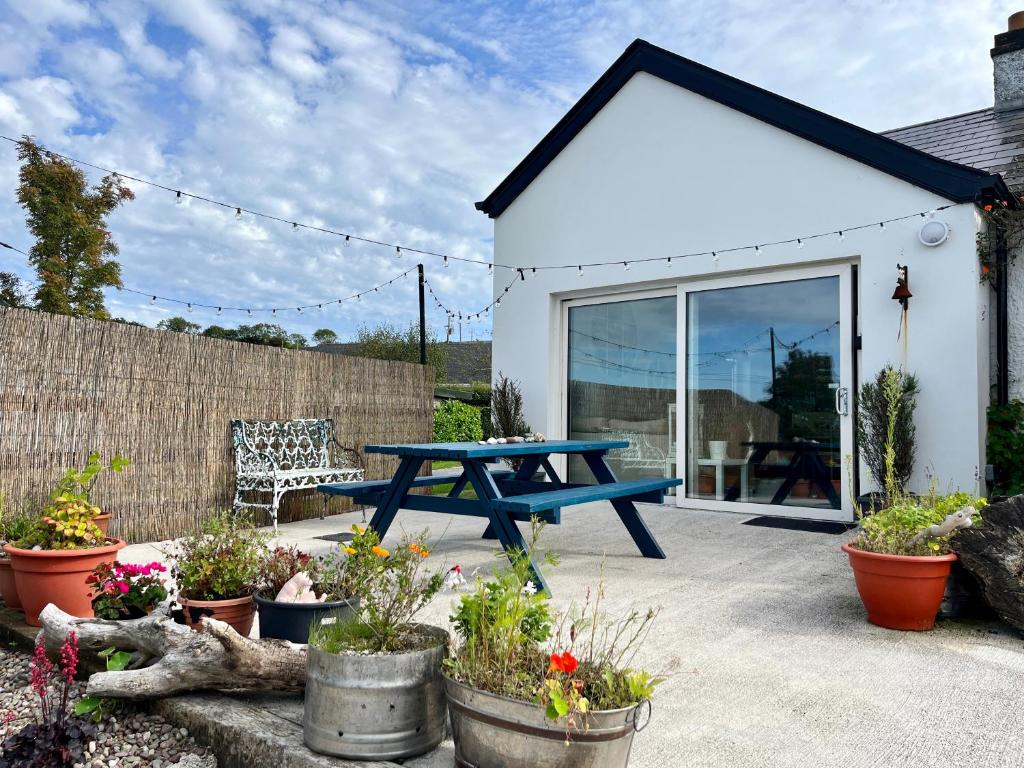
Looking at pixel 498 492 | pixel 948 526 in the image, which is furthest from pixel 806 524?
Result: pixel 498 492

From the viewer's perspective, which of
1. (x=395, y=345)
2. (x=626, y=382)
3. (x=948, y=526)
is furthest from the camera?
(x=395, y=345)

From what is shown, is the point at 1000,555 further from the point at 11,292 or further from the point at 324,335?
the point at 324,335

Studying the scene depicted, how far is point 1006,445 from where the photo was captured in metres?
5.07

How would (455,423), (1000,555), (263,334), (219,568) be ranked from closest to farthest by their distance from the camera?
1. (219,568)
2. (1000,555)
3. (455,423)
4. (263,334)

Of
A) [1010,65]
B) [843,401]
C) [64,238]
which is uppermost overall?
[64,238]

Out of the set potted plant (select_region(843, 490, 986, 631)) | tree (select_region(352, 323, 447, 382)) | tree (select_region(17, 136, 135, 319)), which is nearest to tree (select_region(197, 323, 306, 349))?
tree (select_region(352, 323, 447, 382))

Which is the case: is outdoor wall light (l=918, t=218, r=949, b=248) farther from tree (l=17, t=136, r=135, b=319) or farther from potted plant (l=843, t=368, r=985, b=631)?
tree (l=17, t=136, r=135, b=319)

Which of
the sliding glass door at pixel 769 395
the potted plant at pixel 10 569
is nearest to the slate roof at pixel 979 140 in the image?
the sliding glass door at pixel 769 395

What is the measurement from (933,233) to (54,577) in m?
5.74

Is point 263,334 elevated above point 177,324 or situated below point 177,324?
below

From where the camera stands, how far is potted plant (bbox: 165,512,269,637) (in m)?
2.23

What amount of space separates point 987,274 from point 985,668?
12.2 feet

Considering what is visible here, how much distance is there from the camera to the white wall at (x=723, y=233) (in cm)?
512

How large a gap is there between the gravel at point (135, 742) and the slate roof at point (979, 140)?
609 cm
